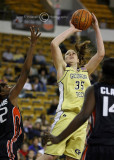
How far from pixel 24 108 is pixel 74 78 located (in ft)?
28.3

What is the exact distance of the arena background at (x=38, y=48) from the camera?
13418 millimetres

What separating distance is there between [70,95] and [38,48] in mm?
12890

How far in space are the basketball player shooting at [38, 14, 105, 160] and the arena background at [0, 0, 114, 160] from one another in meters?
→ 5.06

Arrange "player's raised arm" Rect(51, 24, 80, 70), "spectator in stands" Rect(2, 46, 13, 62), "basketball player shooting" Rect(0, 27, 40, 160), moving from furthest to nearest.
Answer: "spectator in stands" Rect(2, 46, 13, 62), "player's raised arm" Rect(51, 24, 80, 70), "basketball player shooting" Rect(0, 27, 40, 160)

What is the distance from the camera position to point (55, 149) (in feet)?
17.1

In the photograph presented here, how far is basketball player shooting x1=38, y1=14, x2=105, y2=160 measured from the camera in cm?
529

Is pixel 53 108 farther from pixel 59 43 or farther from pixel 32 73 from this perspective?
pixel 59 43

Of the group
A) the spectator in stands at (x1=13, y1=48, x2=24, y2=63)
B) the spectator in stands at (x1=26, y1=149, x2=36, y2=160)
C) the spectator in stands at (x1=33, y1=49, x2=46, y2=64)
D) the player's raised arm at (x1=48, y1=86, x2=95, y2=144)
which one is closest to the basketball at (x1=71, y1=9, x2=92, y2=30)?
the player's raised arm at (x1=48, y1=86, x2=95, y2=144)

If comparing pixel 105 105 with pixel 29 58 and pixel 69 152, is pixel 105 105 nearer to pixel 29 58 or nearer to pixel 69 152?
pixel 29 58

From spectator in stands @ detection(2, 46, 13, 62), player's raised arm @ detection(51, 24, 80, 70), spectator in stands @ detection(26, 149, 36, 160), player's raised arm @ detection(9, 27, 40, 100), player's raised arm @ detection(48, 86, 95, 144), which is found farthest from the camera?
spectator in stands @ detection(2, 46, 13, 62)

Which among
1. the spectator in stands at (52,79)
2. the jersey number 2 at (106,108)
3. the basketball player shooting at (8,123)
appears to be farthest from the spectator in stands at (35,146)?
the jersey number 2 at (106,108)

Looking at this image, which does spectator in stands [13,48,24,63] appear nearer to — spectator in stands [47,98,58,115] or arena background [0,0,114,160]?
arena background [0,0,114,160]

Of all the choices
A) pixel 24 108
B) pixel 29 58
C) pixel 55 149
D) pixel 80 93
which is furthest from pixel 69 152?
pixel 24 108

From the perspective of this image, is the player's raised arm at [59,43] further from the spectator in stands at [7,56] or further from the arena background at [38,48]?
the spectator in stands at [7,56]
